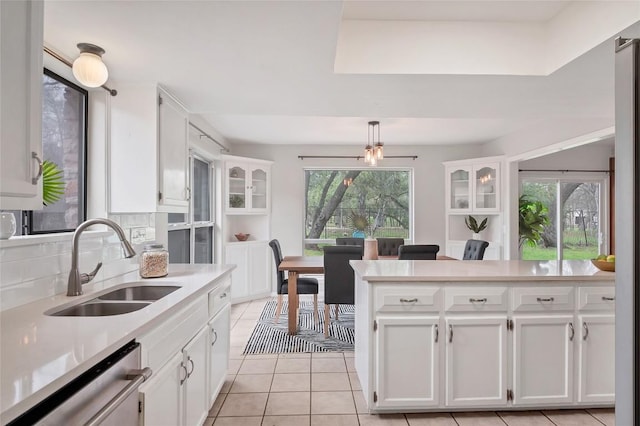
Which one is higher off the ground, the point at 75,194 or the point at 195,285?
the point at 75,194

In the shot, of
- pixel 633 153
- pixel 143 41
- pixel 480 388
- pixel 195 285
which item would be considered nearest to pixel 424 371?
pixel 480 388

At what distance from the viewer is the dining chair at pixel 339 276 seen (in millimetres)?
3566

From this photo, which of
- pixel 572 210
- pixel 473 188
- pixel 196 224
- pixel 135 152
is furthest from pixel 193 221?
pixel 572 210

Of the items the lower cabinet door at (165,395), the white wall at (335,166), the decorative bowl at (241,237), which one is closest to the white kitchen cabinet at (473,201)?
the white wall at (335,166)

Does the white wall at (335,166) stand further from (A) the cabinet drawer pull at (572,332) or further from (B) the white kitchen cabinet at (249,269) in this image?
(A) the cabinet drawer pull at (572,332)

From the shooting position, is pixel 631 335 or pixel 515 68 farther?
pixel 515 68

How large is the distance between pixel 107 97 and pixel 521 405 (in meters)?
3.35

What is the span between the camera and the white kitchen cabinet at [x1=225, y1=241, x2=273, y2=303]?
5.07 metres

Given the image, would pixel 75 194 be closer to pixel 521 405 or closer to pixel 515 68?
pixel 515 68

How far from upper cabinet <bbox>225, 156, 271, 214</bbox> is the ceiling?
7.04ft

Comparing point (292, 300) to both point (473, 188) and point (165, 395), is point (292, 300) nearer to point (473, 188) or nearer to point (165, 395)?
point (165, 395)

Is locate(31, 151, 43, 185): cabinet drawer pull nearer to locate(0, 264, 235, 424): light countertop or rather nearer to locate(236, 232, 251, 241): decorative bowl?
locate(0, 264, 235, 424): light countertop

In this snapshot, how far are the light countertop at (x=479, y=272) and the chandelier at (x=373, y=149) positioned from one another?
1803 millimetres

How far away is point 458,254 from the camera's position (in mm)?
5523
